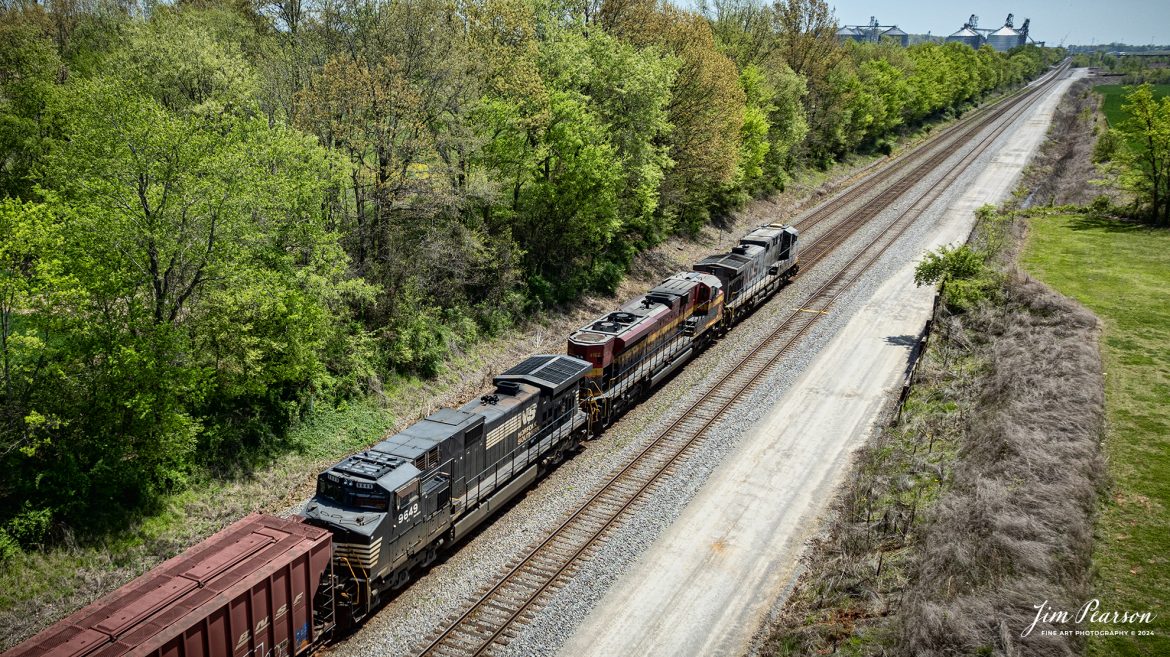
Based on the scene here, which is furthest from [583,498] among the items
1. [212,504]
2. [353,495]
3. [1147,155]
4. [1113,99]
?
[1113,99]

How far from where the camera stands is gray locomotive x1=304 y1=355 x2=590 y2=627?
691 inches

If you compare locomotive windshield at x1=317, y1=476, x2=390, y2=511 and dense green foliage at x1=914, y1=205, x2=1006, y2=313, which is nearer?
locomotive windshield at x1=317, y1=476, x2=390, y2=511

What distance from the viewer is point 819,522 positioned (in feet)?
74.2

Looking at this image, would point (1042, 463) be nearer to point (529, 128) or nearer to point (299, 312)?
point (299, 312)

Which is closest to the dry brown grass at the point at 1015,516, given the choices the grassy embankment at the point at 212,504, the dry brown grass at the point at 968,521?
the dry brown grass at the point at 968,521

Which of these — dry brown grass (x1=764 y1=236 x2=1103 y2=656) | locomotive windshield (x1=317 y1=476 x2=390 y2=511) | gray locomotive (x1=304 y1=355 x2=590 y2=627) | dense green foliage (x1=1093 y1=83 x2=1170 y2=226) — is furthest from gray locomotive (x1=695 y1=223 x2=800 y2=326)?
dense green foliage (x1=1093 y1=83 x2=1170 y2=226)

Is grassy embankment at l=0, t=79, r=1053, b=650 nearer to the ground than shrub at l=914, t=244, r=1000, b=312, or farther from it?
nearer to the ground

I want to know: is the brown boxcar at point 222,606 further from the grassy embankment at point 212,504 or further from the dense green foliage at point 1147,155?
the dense green foliage at point 1147,155

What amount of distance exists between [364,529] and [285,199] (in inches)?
458

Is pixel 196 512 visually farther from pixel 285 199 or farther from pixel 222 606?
pixel 285 199

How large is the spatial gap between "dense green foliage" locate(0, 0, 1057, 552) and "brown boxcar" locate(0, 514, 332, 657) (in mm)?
6109

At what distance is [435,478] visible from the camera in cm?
1975

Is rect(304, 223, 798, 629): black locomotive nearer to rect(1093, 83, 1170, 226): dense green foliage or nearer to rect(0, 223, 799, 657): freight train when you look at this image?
rect(0, 223, 799, 657): freight train

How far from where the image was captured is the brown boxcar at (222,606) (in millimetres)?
13312
